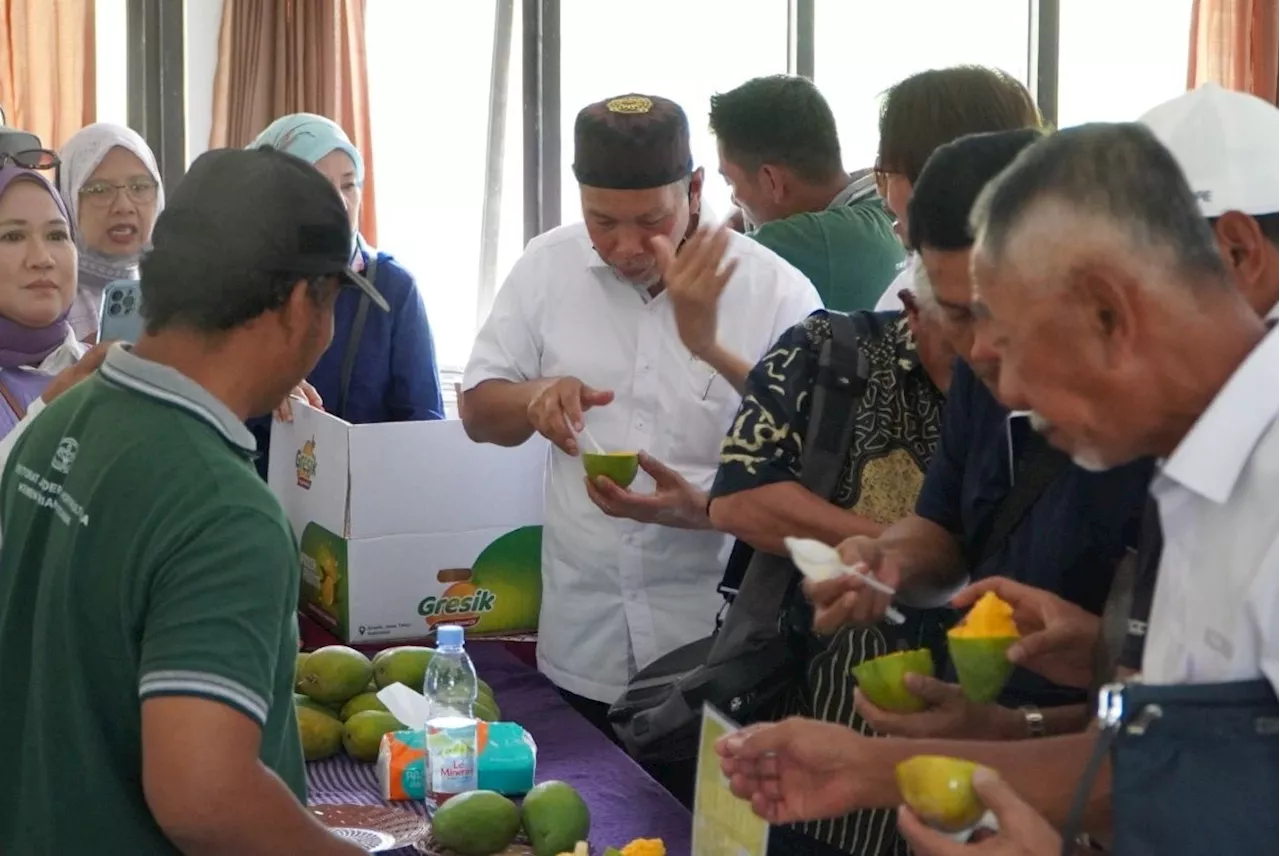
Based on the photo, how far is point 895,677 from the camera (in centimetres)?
152

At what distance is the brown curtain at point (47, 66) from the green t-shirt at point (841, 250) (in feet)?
10.0

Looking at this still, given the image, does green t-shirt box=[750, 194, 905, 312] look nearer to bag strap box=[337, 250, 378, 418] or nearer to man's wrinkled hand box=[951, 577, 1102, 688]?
bag strap box=[337, 250, 378, 418]

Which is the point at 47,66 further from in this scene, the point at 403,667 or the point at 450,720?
the point at 450,720

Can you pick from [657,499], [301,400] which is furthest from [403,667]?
[301,400]

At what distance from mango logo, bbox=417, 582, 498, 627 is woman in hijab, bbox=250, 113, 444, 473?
2.15 ft

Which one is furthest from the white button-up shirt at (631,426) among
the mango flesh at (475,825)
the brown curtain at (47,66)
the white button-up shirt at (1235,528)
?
the brown curtain at (47,66)

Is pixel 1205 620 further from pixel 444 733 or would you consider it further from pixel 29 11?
pixel 29 11

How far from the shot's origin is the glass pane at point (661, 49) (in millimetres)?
5285

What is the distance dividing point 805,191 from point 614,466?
800mm

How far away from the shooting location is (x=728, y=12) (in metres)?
5.40

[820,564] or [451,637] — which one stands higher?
[820,564]

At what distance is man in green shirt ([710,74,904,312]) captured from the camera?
271cm

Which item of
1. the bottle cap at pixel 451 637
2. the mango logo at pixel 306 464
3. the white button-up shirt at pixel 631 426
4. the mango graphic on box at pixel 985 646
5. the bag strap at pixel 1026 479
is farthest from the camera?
the mango logo at pixel 306 464

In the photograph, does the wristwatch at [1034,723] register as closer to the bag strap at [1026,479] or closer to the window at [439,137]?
the bag strap at [1026,479]
